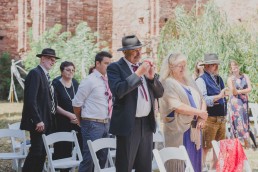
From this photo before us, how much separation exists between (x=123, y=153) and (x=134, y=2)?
711 inches

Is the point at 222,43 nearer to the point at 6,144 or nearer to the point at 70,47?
the point at 70,47

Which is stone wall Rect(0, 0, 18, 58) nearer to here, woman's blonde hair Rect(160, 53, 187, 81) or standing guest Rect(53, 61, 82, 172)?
standing guest Rect(53, 61, 82, 172)

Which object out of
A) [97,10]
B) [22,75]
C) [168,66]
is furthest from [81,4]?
[168,66]

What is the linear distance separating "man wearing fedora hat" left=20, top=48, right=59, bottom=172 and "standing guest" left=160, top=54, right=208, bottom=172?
1889 millimetres

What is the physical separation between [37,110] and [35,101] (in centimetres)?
14

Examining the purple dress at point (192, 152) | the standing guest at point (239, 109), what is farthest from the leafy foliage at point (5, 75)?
the purple dress at point (192, 152)

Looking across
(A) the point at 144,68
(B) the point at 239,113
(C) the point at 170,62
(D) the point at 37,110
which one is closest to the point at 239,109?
(B) the point at 239,113

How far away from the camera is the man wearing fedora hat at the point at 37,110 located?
283 inches

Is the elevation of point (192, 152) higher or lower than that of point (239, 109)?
lower

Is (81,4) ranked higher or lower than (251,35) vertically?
higher

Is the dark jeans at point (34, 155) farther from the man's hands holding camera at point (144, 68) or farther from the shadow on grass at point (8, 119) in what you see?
Result: the shadow on grass at point (8, 119)

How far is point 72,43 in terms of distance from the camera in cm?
2097

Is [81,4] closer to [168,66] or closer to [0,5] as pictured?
[0,5]

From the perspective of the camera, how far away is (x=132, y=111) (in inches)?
220
